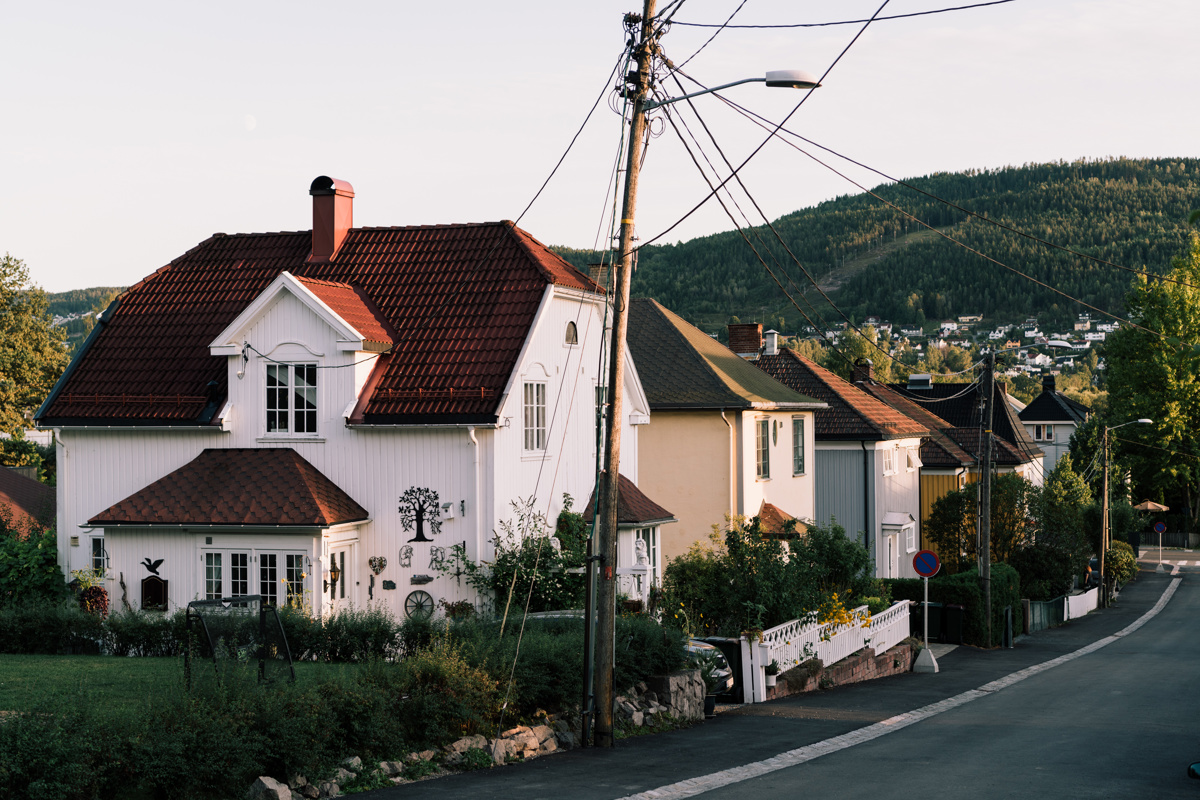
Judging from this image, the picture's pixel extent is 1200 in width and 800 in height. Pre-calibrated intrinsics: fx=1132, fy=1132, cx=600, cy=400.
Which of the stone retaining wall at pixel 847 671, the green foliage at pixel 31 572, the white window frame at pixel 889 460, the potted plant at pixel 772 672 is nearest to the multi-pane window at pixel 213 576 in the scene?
the green foliage at pixel 31 572

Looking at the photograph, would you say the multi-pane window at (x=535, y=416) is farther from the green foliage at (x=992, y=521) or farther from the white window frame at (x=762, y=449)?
the green foliage at (x=992, y=521)

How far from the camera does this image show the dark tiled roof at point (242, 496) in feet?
69.9

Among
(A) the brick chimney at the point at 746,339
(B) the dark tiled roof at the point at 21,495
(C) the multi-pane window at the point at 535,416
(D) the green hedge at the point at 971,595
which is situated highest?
(A) the brick chimney at the point at 746,339

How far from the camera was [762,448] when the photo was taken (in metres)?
33.2

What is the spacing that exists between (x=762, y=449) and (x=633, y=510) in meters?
9.60

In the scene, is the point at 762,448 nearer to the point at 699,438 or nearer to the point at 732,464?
the point at 732,464

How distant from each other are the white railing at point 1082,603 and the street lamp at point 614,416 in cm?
3804

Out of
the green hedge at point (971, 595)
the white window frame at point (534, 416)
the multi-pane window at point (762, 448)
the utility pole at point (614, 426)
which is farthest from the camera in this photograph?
the green hedge at point (971, 595)

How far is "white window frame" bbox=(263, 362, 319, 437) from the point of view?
23016 millimetres

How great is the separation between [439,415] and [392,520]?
2390 millimetres

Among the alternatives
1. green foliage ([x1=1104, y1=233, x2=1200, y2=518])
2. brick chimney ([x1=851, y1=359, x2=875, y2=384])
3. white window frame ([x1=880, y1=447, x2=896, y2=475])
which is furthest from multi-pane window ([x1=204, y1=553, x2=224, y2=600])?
green foliage ([x1=1104, y1=233, x2=1200, y2=518])

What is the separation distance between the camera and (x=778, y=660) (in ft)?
64.9

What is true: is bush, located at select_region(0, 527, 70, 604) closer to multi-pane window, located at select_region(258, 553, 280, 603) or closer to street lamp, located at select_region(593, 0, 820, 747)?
multi-pane window, located at select_region(258, 553, 280, 603)

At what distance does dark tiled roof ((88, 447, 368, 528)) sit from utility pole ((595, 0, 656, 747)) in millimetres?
8291
